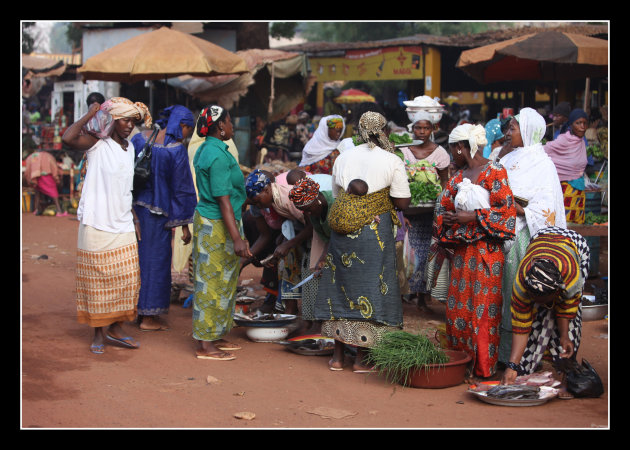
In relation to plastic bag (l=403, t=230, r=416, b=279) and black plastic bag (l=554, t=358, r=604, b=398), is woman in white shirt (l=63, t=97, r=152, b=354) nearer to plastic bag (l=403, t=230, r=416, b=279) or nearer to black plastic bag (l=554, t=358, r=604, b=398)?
plastic bag (l=403, t=230, r=416, b=279)

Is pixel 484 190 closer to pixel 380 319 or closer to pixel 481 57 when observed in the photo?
pixel 380 319

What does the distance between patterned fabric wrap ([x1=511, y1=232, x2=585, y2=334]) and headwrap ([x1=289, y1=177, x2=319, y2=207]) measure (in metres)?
1.70

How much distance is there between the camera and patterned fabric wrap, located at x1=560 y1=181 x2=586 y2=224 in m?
9.45

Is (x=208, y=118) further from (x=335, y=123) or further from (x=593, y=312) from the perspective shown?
(x=593, y=312)

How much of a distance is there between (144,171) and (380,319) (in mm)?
2496

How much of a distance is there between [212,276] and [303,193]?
3.22 ft

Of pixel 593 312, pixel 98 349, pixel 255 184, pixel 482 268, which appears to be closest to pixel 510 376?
pixel 482 268

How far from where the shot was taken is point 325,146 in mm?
9406

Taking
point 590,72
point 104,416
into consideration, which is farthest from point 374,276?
point 590,72

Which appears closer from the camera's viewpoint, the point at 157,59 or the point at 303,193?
the point at 303,193

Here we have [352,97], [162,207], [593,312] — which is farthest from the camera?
[352,97]

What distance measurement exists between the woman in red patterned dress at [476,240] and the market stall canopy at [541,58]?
5446 mm

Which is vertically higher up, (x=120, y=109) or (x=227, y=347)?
(x=120, y=109)

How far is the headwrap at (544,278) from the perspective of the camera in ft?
15.4
